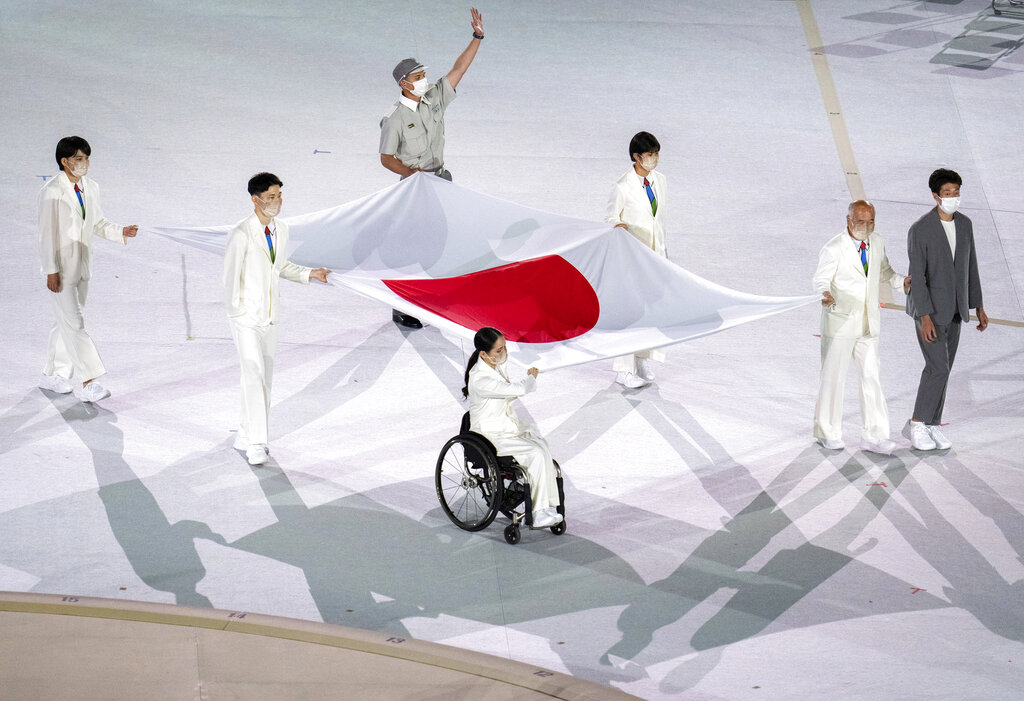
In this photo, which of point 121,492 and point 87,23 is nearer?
point 121,492

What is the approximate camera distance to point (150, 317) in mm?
10414

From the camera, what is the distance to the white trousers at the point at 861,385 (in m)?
8.57

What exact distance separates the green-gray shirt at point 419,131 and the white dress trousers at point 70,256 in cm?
227

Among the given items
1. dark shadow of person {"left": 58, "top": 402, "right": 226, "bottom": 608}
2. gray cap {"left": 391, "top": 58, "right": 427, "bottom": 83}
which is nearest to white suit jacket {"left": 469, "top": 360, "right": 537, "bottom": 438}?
dark shadow of person {"left": 58, "top": 402, "right": 226, "bottom": 608}

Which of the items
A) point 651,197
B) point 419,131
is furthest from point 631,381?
point 419,131

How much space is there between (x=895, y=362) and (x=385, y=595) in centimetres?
503

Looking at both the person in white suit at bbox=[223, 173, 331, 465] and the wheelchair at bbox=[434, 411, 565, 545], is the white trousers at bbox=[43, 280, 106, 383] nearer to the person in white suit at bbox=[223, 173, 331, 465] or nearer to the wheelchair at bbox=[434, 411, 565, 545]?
the person in white suit at bbox=[223, 173, 331, 465]

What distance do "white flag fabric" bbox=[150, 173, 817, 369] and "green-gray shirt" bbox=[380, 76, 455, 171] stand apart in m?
0.35

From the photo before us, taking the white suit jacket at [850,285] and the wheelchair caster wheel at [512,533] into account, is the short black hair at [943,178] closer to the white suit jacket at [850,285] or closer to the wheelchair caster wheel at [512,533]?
the white suit jacket at [850,285]

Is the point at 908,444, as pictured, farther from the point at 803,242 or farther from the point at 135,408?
the point at 135,408

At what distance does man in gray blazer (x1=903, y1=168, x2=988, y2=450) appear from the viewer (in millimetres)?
8516

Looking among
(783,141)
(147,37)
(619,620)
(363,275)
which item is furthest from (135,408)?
(147,37)

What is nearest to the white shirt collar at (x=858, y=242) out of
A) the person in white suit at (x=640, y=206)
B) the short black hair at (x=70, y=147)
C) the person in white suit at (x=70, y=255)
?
the person in white suit at (x=640, y=206)

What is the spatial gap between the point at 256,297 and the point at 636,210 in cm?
295
